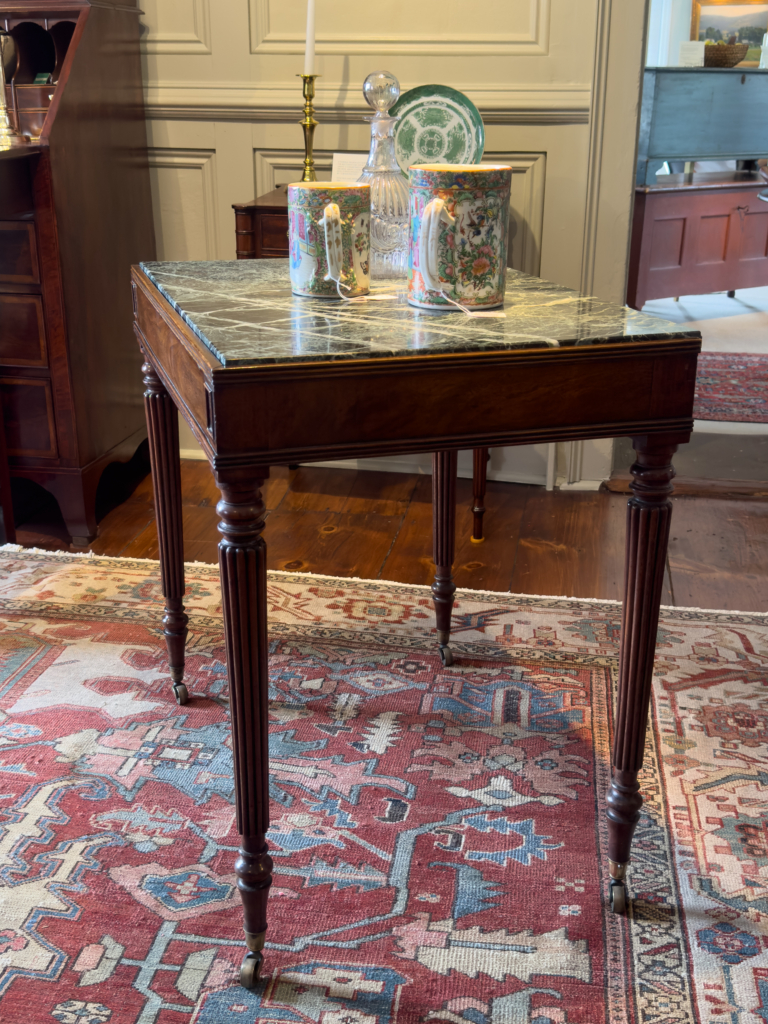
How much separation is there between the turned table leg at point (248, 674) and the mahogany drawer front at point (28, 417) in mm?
1570

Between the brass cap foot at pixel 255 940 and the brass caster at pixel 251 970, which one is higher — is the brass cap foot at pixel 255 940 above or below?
above

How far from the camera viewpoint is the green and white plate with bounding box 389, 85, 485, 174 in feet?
7.88

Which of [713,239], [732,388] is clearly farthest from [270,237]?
[713,239]

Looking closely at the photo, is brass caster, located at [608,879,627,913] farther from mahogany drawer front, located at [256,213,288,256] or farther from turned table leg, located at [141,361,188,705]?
mahogany drawer front, located at [256,213,288,256]

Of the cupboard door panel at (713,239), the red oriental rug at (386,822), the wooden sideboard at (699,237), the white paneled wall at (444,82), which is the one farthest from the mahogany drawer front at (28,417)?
the cupboard door panel at (713,239)

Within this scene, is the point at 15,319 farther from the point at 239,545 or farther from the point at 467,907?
the point at 467,907

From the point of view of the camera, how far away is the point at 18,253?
243cm

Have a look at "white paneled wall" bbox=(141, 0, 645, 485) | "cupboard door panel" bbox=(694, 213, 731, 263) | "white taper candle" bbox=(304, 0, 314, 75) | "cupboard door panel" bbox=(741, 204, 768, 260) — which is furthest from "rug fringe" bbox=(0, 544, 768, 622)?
"cupboard door panel" bbox=(741, 204, 768, 260)

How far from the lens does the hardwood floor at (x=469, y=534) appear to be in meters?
2.43

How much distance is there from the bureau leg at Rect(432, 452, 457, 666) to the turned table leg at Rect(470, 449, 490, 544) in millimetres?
612

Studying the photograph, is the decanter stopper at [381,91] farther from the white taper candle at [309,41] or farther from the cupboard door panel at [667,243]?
the cupboard door panel at [667,243]

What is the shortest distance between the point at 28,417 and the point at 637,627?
1859 millimetres

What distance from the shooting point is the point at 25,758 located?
1676 millimetres

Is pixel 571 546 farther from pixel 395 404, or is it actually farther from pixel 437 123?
pixel 395 404
